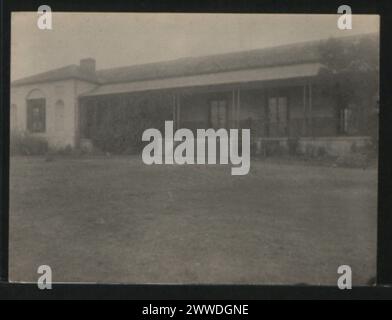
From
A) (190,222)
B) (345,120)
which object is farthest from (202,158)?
(345,120)

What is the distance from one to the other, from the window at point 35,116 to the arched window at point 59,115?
12 centimetres

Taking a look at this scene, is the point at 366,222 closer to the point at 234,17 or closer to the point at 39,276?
the point at 234,17

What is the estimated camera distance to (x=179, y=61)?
3.91 meters

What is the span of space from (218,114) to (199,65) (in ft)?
1.67

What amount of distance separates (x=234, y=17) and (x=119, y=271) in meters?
2.59

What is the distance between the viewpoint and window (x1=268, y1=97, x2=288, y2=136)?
3.84 m

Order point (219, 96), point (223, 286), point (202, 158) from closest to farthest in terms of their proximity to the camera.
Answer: point (223, 286)
point (202, 158)
point (219, 96)

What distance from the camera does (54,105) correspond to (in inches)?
160

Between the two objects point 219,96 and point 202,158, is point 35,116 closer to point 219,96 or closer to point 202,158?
point 202,158

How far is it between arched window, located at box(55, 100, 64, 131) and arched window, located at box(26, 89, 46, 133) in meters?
0.12

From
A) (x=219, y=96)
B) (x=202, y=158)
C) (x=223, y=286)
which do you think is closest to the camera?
(x=223, y=286)

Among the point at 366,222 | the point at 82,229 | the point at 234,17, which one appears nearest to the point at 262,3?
the point at 234,17

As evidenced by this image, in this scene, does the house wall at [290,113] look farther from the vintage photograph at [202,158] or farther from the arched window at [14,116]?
the arched window at [14,116]
